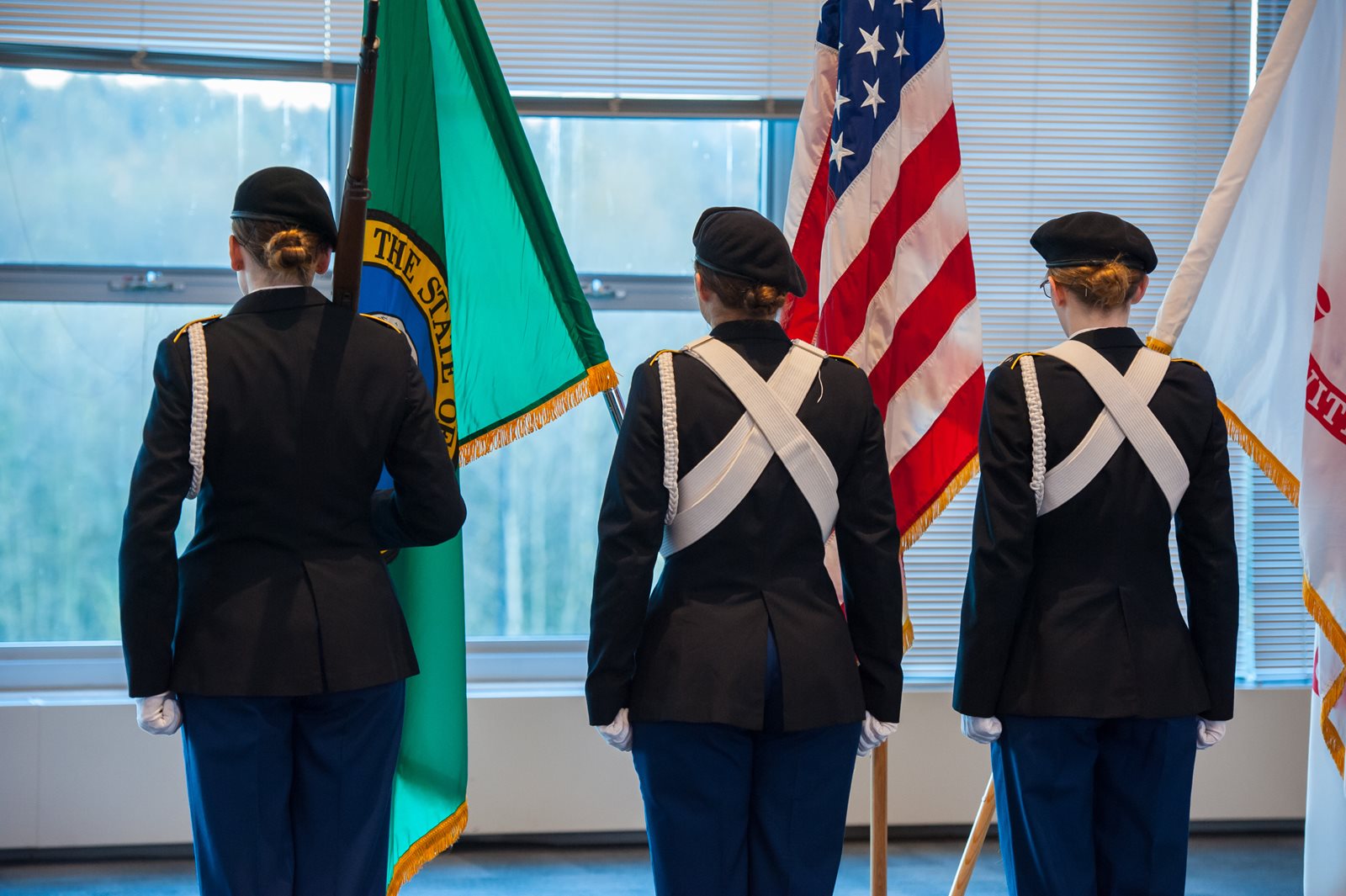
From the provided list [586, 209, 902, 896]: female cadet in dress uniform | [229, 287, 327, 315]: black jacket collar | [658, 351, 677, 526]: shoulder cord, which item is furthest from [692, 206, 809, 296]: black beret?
[229, 287, 327, 315]: black jacket collar

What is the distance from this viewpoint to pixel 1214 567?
203 cm

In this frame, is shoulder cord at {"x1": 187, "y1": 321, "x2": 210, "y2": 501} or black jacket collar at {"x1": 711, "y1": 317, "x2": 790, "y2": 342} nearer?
shoulder cord at {"x1": 187, "y1": 321, "x2": 210, "y2": 501}

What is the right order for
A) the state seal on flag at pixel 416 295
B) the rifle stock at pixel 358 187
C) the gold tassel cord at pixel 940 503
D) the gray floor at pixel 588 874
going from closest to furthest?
the rifle stock at pixel 358 187, the state seal on flag at pixel 416 295, the gold tassel cord at pixel 940 503, the gray floor at pixel 588 874

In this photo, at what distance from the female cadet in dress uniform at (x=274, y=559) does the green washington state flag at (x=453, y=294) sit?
0.45 metres

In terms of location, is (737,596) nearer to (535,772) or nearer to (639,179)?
(535,772)

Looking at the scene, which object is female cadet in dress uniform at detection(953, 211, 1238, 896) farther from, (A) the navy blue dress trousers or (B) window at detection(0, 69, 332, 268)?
(B) window at detection(0, 69, 332, 268)

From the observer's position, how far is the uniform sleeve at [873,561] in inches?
74.4

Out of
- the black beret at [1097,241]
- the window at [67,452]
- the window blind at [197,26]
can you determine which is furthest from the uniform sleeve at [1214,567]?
the window at [67,452]

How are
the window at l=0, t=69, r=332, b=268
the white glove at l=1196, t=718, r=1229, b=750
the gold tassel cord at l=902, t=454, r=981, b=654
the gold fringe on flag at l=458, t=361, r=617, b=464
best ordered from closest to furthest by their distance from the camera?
the white glove at l=1196, t=718, r=1229, b=750
the gold fringe on flag at l=458, t=361, r=617, b=464
the gold tassel cord at l=902, t=454, r=981, b=654
the window at l=0, t=69, r=332, b=268

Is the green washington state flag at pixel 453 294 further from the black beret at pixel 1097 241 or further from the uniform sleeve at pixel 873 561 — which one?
the black beret at pixel 1097 241

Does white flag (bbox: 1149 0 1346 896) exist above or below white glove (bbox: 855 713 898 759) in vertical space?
above

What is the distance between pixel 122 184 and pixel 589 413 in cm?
145

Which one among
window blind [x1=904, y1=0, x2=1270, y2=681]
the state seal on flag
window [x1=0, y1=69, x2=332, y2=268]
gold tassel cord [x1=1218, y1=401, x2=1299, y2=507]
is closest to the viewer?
the state seal on flag

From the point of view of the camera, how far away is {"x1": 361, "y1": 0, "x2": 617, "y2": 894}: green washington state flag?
90.8 inches
